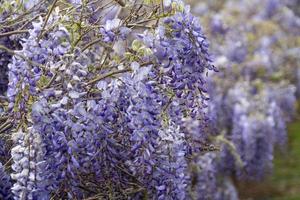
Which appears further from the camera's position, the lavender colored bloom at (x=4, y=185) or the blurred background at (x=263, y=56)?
the blurred background at (x=263, y=56)

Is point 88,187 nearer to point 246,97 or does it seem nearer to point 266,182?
point 246,97

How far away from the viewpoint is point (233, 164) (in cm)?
710

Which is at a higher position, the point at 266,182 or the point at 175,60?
the point at 266,182

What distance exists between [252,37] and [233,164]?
3758mm

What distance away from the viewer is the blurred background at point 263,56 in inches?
332

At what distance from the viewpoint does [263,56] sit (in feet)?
32.3

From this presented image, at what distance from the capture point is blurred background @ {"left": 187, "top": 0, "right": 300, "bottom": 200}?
843cm

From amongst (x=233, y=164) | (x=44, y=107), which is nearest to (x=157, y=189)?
(x=44, y=107)

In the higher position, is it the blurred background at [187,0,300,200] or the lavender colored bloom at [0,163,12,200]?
the blurred background at [187,0,300,200]

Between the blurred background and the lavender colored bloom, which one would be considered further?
the blurred background

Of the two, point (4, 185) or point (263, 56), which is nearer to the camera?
point (4, 185)

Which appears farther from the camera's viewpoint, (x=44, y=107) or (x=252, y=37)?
(x=252, y=37)

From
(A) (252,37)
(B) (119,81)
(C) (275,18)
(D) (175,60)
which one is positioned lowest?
(B) (119,81)

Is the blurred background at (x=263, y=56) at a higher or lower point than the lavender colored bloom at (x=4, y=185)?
higher
